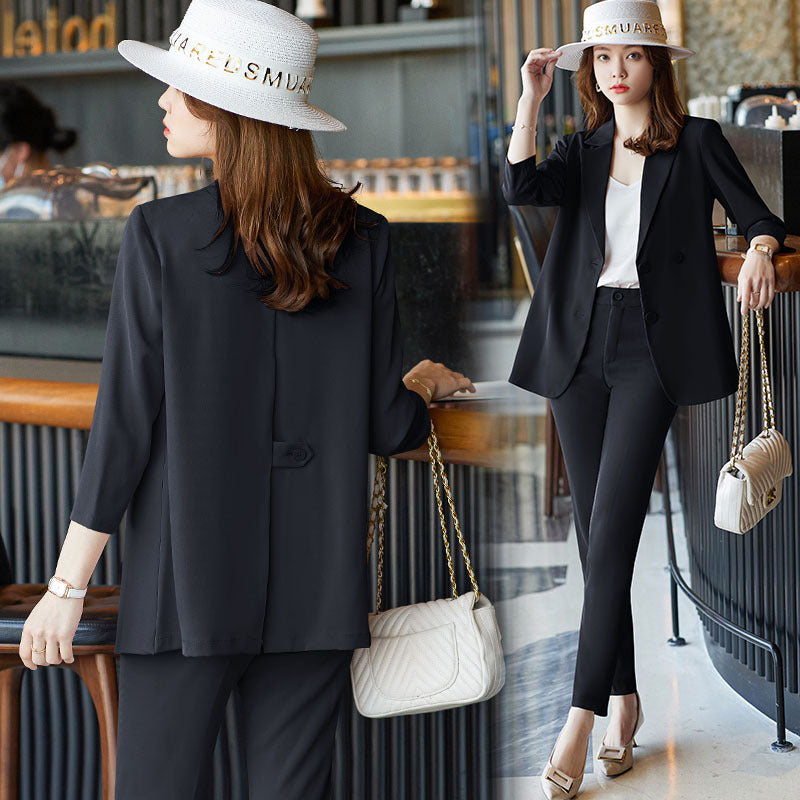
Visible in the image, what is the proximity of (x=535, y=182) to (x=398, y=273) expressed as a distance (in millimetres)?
826

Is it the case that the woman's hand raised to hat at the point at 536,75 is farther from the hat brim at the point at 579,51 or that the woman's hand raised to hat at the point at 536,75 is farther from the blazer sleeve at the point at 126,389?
the blazer sleeve at the point at 126,389

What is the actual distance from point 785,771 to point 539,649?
2.68ft

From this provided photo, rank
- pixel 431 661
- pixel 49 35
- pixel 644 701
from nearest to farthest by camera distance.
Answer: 1. pixel 431 661
2. pixel 644 701
3. pixel 49 35

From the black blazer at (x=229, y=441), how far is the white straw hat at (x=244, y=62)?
4.6 inches

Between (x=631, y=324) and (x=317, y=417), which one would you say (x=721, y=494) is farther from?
(x=317, y=417)

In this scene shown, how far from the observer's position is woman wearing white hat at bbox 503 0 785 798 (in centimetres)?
196

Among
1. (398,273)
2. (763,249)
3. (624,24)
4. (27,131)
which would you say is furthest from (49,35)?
(763,249)

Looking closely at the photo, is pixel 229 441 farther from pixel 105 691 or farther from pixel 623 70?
pixel 623 70

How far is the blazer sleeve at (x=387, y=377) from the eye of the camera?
1.32 m

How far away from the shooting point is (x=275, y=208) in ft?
4.00

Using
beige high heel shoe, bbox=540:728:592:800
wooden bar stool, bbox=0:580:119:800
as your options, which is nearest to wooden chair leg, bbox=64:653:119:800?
wooden bar stool, bbox=0:580:119:800

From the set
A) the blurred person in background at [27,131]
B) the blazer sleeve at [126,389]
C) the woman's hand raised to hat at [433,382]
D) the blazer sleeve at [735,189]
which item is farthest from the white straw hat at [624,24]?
the blurred person in background at [27,131]

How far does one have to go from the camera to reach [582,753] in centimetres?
216

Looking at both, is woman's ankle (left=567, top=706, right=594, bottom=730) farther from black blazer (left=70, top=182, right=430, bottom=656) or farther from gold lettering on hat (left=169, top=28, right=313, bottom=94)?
gold lettering on hat (left=169, top=28, right=313, bottom=94)
